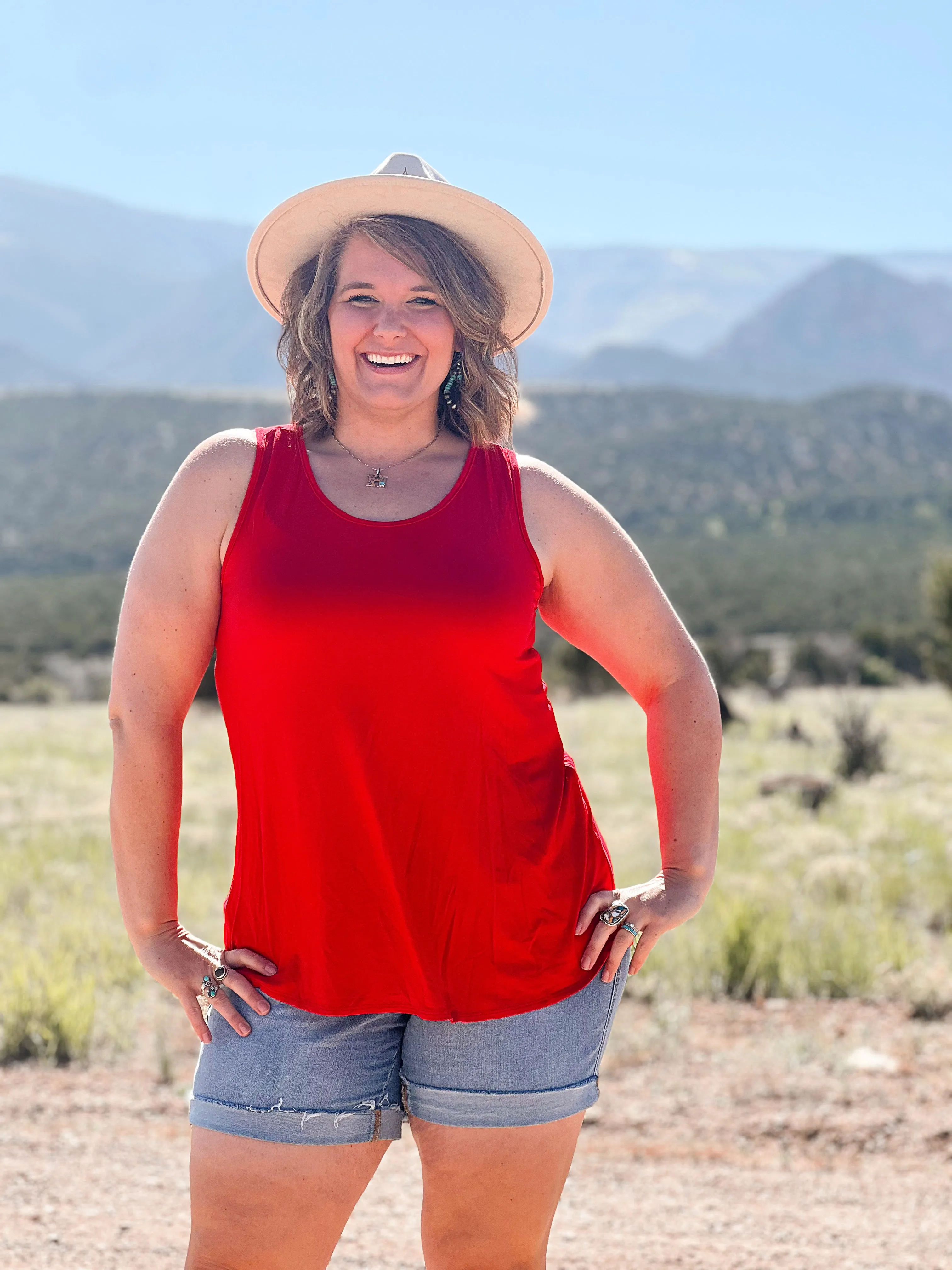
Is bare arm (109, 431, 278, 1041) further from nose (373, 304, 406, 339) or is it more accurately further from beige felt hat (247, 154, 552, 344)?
beige felt hat (247, 154, 552, 344)

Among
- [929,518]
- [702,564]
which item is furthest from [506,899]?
[929,518]

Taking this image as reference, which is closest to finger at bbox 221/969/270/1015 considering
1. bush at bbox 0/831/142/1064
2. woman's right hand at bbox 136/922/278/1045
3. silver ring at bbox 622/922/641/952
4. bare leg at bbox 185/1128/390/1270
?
woman's right hand at bbox 136/922/278/1045

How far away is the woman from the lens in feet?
5.52

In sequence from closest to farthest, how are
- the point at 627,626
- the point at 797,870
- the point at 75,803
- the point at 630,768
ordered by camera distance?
the point at 627,626 < the point at 797,870 < the point at 75,803 < the point at 630,768

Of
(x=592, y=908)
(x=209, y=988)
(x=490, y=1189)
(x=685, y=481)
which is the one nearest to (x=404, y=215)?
(x=592, y=908)

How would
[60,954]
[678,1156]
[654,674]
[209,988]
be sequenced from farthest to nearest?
1. [60,954]
2. [678,1156]
3. [654,674]
4. [209,988]

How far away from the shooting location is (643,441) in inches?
Result: 2559

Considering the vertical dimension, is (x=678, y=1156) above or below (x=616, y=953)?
below

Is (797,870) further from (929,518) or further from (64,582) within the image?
(929,518)

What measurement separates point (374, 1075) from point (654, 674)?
2.53 feet

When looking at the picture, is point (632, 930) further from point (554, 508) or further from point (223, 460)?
point (223, 460)

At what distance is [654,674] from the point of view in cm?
202

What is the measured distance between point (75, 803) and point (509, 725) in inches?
354

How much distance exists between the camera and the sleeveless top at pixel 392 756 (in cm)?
167
